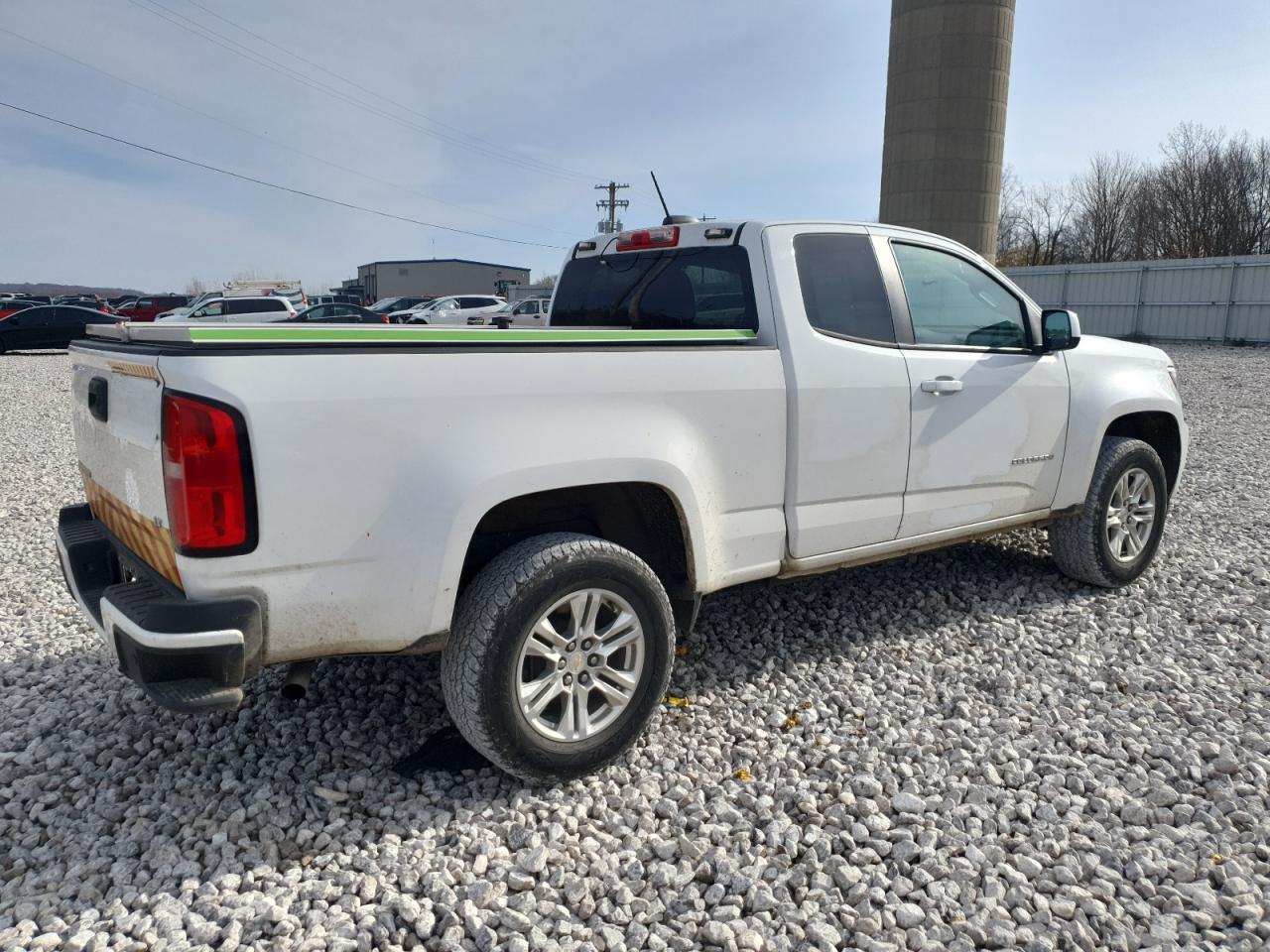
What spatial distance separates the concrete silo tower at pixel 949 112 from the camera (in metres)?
28.5

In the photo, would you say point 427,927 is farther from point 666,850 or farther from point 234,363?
point 234,363

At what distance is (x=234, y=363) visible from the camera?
7.82 feet

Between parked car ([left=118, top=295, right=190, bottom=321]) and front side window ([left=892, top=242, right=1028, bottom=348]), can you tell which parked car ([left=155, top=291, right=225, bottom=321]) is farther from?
front side window ([left=892, top=242, right=1028, bottom=348])

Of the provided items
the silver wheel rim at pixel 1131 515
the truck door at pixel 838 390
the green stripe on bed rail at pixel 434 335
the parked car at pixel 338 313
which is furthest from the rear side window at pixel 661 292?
the parked car at pixel 338 313

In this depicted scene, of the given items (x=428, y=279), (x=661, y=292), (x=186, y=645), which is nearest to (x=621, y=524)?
(x=661, y=292)

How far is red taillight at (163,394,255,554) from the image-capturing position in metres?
2.36

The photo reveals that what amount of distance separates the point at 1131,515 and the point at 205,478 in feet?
15.6

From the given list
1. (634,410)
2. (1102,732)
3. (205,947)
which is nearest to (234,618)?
(205,947)

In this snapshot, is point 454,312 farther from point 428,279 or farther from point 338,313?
point 428,279

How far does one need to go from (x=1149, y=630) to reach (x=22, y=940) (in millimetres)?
4671

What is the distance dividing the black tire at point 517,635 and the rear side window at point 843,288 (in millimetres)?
1374

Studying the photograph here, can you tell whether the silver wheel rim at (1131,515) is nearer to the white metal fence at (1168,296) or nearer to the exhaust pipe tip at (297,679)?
the exhaust pipe tip at (297,679)

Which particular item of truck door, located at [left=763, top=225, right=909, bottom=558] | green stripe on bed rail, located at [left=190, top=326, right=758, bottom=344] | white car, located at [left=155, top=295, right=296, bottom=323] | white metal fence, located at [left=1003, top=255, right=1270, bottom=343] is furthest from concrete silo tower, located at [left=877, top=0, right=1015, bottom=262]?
green stripe on bed rail, located at [left=190, top=326, right=758, bottom=344]

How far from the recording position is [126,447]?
9.16ft
